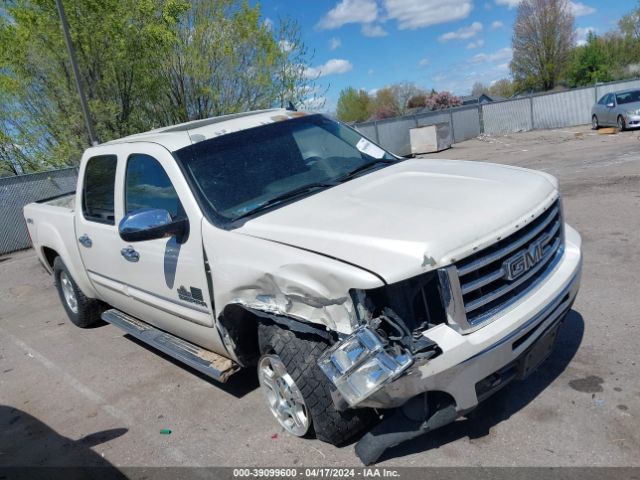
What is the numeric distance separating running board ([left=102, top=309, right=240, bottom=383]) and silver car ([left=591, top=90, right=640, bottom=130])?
61.4 feet

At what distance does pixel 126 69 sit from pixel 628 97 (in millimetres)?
17306

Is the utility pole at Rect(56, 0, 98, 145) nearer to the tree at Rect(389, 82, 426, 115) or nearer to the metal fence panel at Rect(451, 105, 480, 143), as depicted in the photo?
the metal fence panel at Rect(451, 105, 480, 143)

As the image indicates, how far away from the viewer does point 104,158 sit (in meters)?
4.82

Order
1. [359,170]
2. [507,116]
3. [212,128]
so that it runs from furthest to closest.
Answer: [507,116], [212,128], [359,170]

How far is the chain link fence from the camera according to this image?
2783cm

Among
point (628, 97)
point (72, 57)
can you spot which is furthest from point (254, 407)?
point (628, 97)

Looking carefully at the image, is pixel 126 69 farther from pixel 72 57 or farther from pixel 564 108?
pixel 564 108

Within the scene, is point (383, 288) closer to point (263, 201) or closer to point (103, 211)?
point (263, 201)

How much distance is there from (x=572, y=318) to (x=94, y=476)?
3.68m

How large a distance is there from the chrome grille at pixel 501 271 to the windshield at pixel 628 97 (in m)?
19.4

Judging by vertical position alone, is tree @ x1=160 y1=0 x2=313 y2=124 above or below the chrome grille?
above

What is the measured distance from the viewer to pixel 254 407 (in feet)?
12.9

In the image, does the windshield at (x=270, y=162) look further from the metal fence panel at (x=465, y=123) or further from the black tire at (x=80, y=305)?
the metal fence panel at (x=465, y=123)

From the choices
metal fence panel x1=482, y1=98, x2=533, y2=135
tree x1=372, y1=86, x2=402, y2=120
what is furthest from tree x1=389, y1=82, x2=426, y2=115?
metal fence panel x1=482, y1=98, x2=533, y2=135
